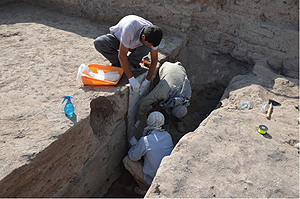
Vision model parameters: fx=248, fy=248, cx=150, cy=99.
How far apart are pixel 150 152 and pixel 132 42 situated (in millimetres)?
1536

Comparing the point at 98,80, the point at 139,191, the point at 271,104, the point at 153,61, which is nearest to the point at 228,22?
the point at 271,104

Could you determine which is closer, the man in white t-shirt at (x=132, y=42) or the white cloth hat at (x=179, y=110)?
the man in white t-shirt at (x=132, y=42)

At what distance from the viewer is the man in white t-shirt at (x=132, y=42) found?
3205 millimetres

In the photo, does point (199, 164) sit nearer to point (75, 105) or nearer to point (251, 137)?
point (251, 137)

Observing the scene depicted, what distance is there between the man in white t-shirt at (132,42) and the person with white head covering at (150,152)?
635 millimetres

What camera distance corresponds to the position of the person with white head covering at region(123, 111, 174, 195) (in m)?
3.27

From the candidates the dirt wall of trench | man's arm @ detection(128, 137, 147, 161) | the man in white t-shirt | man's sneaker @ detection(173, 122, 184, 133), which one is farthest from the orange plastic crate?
the dirt wall of trench

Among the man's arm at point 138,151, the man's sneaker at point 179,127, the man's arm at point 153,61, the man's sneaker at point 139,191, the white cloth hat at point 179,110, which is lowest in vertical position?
the man's sneaker at point 139,191

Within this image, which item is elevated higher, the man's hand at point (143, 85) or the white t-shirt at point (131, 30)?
the white t-shirt at point (131, 30)

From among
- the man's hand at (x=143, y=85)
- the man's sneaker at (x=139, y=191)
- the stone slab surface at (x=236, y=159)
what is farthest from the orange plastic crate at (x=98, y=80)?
the man's sneaker at (x=139, y=191)

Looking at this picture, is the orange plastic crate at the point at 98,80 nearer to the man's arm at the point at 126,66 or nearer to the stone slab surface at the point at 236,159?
the man's arm at the point at 126,66

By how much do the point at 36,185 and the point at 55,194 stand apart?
40 cm

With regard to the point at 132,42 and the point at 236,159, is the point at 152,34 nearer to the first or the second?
the point at 132,42

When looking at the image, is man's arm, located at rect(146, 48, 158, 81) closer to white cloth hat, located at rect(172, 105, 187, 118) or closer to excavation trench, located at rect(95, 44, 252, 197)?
white cloth hat, located at rect(172, 105, 187, 118)
